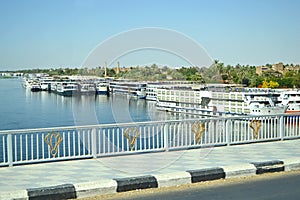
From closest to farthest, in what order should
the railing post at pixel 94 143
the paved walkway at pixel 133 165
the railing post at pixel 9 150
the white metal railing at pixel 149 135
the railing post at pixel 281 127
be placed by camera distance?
the paved walkway at pixel 133 165, the railing post at pixel 9 150, the white metal railing at pixel 149 135, the railing post at pixel 94 143, the railing post at pixel 281 127

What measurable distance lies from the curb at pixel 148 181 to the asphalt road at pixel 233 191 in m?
0.15

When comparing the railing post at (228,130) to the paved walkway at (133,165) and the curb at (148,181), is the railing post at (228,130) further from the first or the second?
the curb at (148,181)

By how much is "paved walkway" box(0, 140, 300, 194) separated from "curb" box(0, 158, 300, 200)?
0.48m

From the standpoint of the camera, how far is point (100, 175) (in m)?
7.66

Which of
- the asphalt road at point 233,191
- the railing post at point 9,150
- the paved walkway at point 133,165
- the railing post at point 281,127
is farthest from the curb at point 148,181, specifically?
the railing post at point 281,127

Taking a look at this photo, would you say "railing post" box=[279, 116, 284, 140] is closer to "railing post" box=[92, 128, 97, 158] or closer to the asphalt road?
the asphalt road

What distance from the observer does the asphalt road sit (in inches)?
250

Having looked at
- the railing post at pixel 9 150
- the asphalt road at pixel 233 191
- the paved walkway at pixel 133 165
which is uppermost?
the railing post at pixel 9 150

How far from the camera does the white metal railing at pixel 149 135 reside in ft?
29.7

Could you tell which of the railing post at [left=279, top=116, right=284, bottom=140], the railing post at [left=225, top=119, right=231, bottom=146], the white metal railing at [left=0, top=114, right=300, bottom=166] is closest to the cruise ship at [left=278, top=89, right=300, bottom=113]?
the white metal railing at [left=0, top=114, right=300, bottom=166]

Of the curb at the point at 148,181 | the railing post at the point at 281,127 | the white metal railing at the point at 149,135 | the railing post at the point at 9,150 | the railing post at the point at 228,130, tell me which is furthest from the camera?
the railing post at the point at 281,127

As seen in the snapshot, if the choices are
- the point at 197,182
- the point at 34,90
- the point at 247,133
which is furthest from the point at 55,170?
the point at 34,90

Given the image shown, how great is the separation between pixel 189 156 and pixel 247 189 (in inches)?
114

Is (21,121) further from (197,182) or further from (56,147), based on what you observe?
(197,182)
